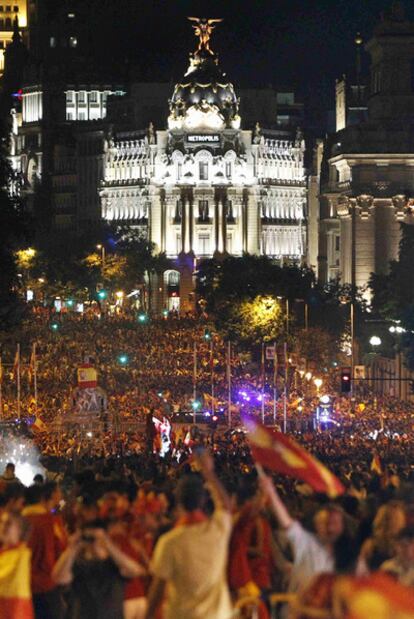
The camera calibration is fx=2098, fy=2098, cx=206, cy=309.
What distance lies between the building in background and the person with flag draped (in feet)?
354

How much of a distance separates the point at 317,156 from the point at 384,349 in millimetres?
72631

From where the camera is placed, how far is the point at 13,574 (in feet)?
50.2

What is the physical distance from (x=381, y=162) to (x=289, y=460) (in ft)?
373

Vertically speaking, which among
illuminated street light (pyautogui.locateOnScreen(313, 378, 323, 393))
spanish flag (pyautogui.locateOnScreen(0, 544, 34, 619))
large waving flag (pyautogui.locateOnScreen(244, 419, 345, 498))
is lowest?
illuminated street light (pyautogui.locateOnScreen(313, 378, 323, 393))

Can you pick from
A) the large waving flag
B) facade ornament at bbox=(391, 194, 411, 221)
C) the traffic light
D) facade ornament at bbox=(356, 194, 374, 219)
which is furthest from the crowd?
facade ornament at bbox=(391, 194, 411, 221)

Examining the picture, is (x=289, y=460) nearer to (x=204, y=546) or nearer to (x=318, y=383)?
(x=204, y=546)

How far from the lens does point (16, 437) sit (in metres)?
49.8

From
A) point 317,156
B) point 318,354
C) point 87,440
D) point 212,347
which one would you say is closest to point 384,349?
point 318,354

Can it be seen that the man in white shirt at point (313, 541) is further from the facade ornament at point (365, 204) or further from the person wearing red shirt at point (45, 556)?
the facade ornament at point (365, 204)

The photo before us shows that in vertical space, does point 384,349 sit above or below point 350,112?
below

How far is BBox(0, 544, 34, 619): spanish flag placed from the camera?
15258 mm

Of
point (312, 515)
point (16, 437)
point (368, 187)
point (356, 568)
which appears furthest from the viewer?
point (368, 187)

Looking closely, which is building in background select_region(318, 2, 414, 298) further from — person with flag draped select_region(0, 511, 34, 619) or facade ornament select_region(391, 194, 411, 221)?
person with flag draped select_region(0, 511, 34, 619)

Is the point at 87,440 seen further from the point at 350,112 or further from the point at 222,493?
the point at 350,112
